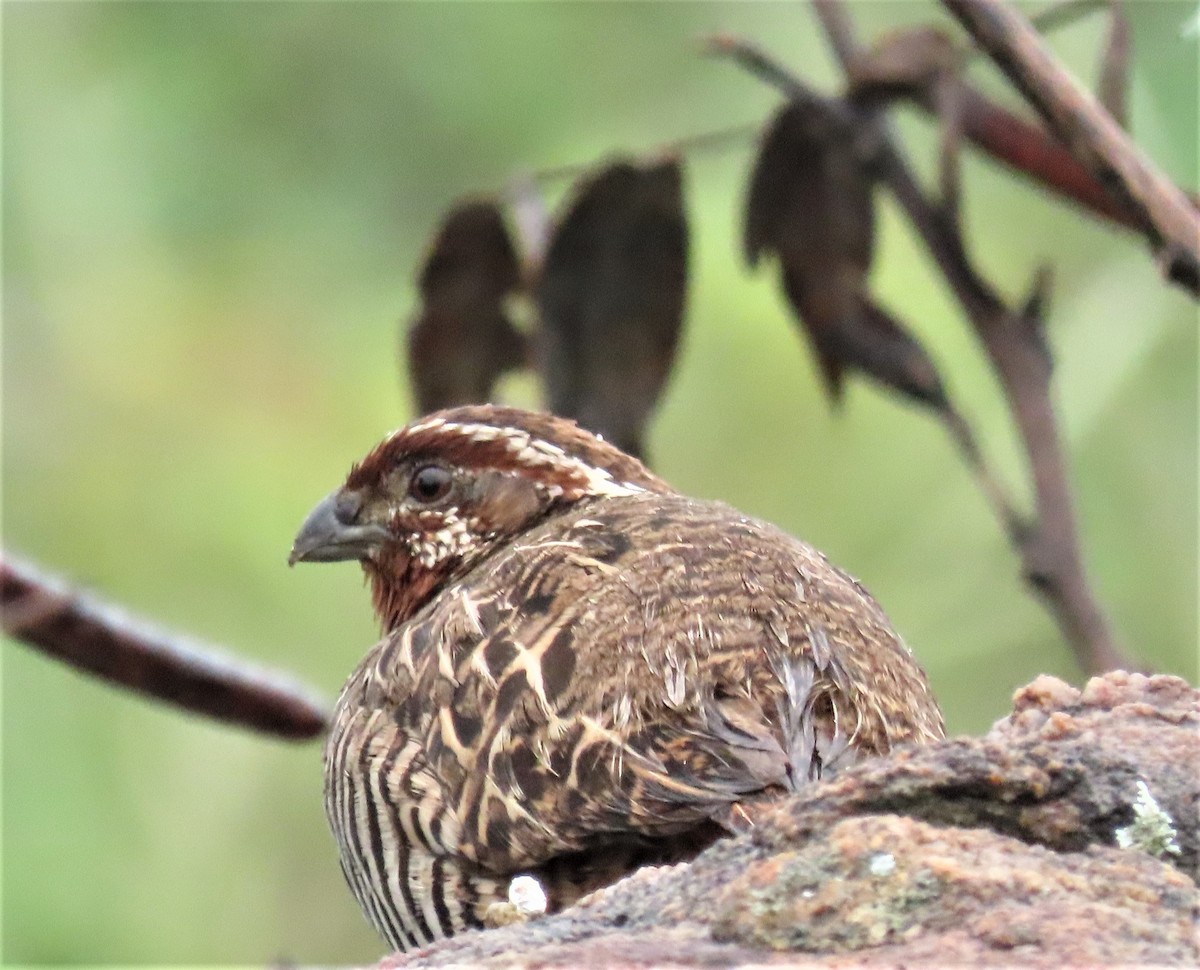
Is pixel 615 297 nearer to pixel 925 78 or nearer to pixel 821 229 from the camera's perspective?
pixel 821 229

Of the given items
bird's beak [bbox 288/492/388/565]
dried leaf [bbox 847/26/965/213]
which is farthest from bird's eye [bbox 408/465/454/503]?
dried leaf [bbox 847/26/965/213]

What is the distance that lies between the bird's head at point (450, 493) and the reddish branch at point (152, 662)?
0.95 m

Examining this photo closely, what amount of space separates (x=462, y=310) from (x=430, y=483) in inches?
82.6

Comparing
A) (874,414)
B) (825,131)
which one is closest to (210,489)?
(874,414)

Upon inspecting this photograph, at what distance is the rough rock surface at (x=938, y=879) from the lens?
2.66m

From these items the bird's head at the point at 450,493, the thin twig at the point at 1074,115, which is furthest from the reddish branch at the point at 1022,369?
the bird's head at the point at 450,493

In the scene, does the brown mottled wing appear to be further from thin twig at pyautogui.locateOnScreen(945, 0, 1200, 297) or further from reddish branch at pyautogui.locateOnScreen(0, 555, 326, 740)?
reddish branch at pyautogui.locateOnScreen(0, 555, 326, 740)

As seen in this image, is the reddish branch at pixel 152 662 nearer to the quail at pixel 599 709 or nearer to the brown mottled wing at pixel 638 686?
the quail at pixel 599 709

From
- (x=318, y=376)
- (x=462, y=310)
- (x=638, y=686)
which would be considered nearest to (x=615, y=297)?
(x=462, y=310)

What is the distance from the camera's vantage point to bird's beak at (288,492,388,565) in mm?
5449

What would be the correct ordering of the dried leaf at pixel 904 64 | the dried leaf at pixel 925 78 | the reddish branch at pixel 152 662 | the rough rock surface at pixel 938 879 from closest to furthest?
the rough rock surface at pixel 938 879 < the reddish branch at pixel 152 662 < the dried leaf at pixel 925 78 < the dried leaf at pixel 904 64

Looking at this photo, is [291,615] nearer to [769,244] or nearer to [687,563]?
[769,244]

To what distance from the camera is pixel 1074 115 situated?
5008mm

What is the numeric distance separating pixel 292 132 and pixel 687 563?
9314 mm
